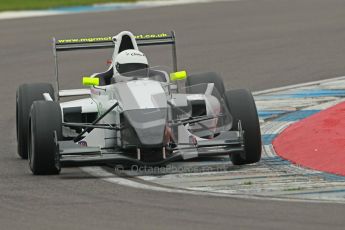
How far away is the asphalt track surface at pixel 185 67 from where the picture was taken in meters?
10.9

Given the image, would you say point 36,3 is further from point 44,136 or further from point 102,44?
point 44,136

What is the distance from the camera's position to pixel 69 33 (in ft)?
92.6

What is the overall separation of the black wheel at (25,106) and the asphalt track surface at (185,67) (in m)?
0.18

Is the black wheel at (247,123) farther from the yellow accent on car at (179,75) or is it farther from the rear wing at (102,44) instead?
the rear wing at (102,44)

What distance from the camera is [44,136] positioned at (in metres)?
13.4

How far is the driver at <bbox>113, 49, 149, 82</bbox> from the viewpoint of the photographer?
582 inches

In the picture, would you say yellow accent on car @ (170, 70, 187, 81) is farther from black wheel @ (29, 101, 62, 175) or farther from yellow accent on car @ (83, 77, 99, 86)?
black wheel @ (29, 101, 62, 175)

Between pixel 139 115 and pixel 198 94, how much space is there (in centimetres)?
132

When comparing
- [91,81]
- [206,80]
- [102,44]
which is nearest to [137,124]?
[91,81]

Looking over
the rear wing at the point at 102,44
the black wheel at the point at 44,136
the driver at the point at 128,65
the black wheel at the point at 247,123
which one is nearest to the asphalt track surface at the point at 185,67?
the black wheel at the point at 44,136

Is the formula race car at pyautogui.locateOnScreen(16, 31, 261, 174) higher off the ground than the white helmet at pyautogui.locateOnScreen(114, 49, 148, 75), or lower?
lower

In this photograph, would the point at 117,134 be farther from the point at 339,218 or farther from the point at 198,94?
→ the point at 339,218

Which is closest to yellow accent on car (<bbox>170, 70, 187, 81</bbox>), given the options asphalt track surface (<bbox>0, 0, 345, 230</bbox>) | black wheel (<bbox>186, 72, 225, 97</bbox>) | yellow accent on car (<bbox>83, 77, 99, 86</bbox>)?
black wheel (<bbox>186, 72, 225, 97</bbox>)

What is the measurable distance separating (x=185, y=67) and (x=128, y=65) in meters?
8.66
